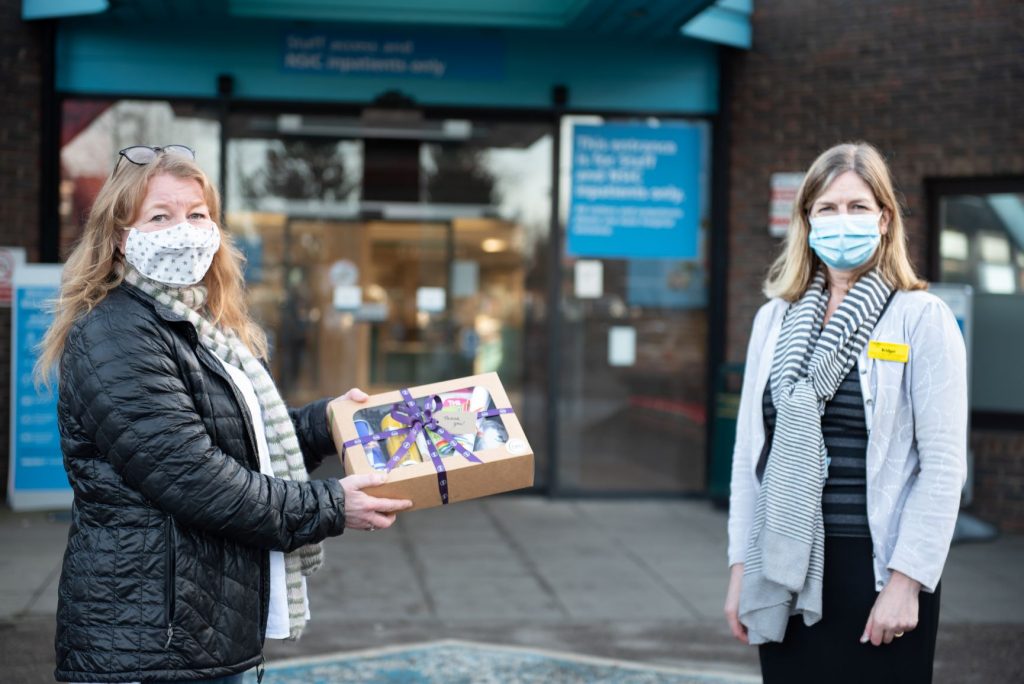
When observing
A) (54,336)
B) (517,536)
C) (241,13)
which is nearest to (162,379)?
(54,336)

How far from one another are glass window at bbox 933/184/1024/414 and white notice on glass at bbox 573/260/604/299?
9.42 feet

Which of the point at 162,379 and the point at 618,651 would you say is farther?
the point at 618,651

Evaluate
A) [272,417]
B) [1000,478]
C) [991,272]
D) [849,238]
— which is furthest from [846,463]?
[991,272]

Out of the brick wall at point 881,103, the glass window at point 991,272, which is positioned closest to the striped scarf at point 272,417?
the brick wall at point 881,103

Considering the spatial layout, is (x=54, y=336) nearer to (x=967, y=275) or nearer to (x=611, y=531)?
(x=611, y=531)

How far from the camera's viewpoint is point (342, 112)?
9992mm

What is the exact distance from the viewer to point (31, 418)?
8.54m

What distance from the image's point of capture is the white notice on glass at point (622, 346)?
1021cm

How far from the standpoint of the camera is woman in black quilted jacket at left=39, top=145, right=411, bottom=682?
246 cm

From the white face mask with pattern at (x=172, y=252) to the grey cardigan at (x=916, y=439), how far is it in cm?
164

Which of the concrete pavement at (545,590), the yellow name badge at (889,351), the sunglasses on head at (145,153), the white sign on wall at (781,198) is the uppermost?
the white sign on wall at (781,198)

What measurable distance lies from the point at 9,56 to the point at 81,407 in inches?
313

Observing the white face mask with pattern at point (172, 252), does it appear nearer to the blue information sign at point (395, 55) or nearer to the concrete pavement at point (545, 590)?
the concrete pavement at point (545, 590)

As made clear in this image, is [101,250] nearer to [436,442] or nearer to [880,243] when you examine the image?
[436,442]
